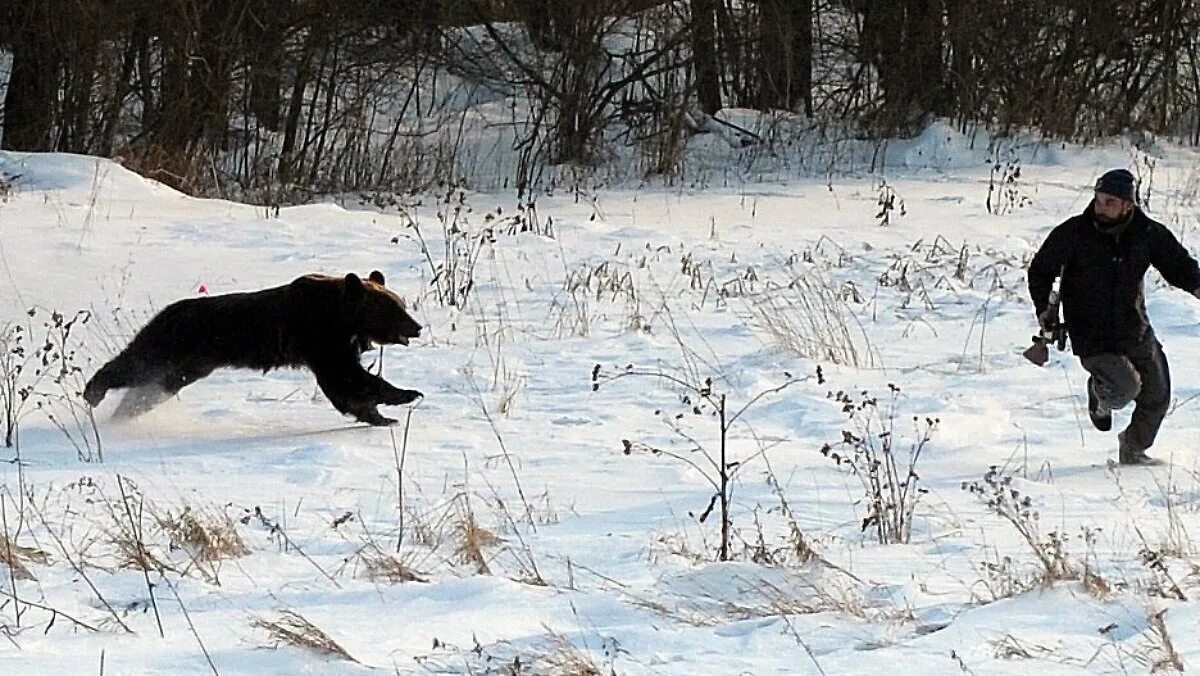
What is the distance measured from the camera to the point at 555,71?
22812mm

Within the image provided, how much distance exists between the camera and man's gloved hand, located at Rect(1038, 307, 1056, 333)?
844 centimetres

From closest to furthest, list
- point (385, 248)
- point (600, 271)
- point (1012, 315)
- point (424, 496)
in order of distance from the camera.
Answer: point (424, 496), point (1012, 315), point (600, 271), point (385, 248)

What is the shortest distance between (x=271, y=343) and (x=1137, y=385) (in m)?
4.57

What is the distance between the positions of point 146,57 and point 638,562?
16.6 metres

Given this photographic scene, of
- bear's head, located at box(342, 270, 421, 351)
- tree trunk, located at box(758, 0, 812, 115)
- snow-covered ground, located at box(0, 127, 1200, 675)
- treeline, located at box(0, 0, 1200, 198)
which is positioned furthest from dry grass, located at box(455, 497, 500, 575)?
tree trunk, located at box(758, 0, 812, 115)

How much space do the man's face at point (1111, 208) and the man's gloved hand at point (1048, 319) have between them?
50cm

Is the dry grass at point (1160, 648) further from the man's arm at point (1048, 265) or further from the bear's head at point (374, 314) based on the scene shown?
the bear's head at point (374, 314)

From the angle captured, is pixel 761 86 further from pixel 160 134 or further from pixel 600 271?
pixel 600 271

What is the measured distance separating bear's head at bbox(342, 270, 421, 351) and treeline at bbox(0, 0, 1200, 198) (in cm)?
1050

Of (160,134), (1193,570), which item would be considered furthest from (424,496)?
(160,134)

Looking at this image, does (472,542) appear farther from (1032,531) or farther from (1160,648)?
(1160,648)

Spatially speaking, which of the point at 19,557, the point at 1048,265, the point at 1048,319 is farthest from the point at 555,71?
the point at 19,557

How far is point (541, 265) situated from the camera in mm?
13914

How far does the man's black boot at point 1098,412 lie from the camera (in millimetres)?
8602
